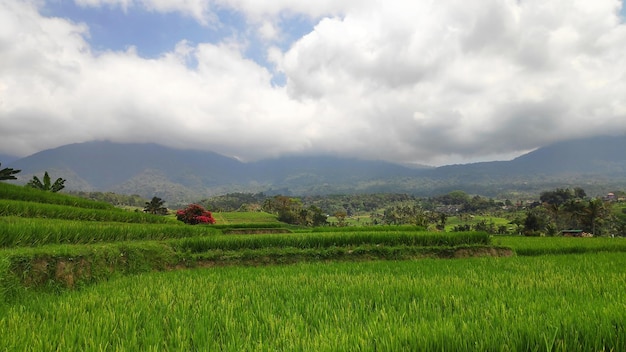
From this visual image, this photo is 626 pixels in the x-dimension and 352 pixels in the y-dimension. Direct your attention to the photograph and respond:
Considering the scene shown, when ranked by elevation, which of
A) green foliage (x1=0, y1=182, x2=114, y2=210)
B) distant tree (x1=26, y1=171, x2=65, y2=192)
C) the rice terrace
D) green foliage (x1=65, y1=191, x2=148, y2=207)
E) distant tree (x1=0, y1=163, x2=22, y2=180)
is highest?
distant tree (x1=0, y1=163, x2=22, y2=180)

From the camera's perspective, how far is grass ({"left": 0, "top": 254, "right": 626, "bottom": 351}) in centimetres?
262

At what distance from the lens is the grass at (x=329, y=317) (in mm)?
2617

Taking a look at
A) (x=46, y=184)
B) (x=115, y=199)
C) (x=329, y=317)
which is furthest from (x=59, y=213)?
(x=115, y=199)

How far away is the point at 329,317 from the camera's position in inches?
156

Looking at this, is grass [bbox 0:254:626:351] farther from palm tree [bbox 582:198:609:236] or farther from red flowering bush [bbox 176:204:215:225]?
palm tree [bbox 582:198:609:236]

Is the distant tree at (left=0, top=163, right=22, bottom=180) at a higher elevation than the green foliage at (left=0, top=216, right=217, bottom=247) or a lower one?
higher

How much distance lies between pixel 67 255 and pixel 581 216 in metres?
79.5

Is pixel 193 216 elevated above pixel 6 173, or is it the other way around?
pixel 6 173

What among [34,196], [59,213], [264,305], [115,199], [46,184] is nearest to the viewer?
[264,305]

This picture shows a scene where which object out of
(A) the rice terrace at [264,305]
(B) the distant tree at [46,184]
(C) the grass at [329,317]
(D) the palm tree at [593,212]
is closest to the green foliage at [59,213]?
(A) the rice terrace at [264,305]

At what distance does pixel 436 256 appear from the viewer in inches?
527

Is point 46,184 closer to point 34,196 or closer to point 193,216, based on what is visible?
point 193,216

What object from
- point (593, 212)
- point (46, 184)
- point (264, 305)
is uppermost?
point (46, 184)

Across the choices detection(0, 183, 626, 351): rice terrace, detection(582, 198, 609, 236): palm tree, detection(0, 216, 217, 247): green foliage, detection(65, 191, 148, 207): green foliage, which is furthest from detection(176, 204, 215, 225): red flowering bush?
detection(65, 191, 148, 207): green foliage
